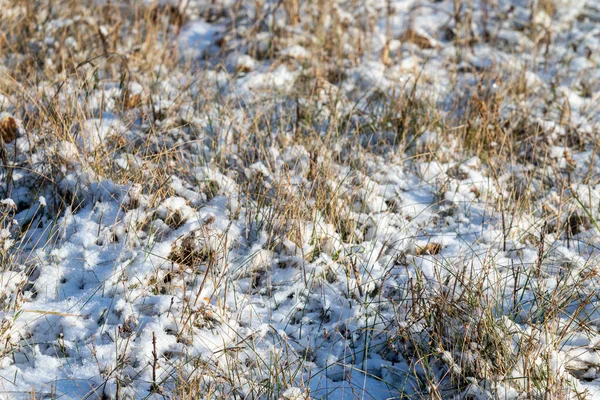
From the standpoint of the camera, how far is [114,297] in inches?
102

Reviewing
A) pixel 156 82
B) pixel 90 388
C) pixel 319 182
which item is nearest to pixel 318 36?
pixel 156 82

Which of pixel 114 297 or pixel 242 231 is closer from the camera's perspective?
pixel 114 297

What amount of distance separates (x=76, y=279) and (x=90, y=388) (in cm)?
63

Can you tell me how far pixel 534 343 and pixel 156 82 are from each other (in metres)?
2.99

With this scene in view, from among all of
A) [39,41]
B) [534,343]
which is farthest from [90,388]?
[39,41]

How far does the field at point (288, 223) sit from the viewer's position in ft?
7.51

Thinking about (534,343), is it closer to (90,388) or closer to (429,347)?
(429,347)

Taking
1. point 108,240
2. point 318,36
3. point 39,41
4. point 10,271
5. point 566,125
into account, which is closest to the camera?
point 10,271

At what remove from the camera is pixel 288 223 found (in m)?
2.92

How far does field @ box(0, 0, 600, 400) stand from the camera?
229 centimetres

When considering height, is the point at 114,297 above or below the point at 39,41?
below

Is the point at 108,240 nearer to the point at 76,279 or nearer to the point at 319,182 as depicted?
the point at 76,279

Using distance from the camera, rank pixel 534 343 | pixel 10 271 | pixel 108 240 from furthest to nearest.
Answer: pixel 108 240 < pixel 10 271 < pixel 534 343

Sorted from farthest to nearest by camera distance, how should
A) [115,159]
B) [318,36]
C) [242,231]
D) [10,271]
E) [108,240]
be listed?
[318,36], [115,159], [242,231], [108,240], [10,271]
